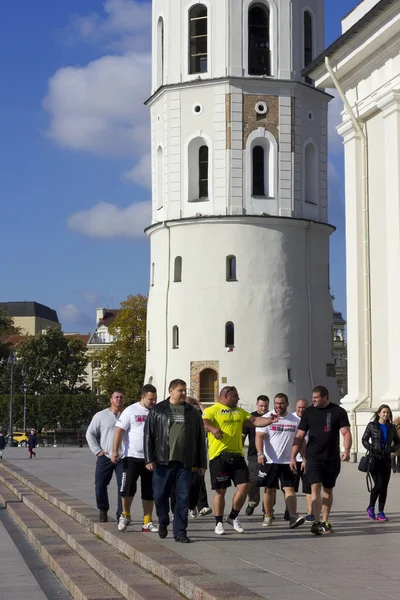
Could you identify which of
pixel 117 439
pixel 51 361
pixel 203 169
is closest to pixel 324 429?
pixel 117 439

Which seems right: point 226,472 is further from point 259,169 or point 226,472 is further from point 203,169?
point 259,169

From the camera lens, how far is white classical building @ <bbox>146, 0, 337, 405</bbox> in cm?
5247

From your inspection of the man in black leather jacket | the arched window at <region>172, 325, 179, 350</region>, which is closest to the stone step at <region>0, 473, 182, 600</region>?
the man in black leather jacket

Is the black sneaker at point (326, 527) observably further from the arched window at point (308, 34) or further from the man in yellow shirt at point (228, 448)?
the arched window at point (308, 34)

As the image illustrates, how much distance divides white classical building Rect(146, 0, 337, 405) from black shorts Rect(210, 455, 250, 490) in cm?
3745

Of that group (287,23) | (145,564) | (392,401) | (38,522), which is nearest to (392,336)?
(392,401)

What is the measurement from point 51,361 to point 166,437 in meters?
98.6

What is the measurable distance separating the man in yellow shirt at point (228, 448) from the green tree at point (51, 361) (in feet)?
316

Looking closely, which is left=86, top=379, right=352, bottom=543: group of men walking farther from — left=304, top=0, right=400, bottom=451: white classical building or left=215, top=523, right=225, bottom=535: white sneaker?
left=304, top=0, right=400, bottom=451: white classical building

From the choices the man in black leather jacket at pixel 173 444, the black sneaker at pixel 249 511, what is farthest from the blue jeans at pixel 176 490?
the black sneaker at pixel 249 511

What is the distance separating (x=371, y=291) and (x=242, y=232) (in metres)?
22.1

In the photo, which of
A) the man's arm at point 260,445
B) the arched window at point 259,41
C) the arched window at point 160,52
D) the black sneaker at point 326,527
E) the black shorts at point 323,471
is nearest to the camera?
the black sneaker at point 326,527

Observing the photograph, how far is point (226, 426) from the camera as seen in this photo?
13820mm

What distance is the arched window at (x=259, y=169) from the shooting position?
177 feet
